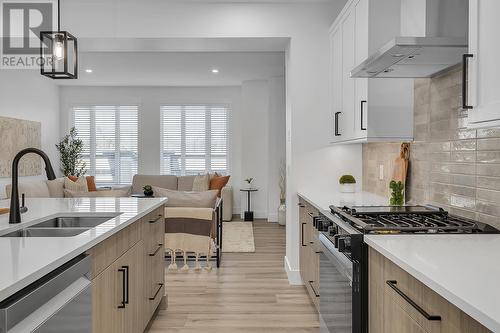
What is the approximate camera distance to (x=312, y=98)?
172 inches

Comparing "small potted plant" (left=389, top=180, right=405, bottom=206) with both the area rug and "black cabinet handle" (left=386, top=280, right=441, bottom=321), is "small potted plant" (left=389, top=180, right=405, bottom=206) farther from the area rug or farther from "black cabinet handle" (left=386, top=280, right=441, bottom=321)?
the area rug

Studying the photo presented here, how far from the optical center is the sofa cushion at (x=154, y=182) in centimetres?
858

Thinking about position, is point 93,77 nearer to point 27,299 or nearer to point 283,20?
point 283,20

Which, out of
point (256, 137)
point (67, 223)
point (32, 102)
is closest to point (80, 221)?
point (67, 223)

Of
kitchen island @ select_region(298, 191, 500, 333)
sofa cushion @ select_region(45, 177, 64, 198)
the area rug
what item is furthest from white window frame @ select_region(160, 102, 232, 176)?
kitchen island @ select_region(298, 191, 500, 333)

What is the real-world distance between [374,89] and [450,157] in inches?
30.1

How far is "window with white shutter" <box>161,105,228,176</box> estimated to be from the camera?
31.9ft

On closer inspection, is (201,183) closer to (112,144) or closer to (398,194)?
(112,144)

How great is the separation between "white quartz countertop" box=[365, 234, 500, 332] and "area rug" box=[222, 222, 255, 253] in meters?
4.26

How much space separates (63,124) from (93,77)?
162cm

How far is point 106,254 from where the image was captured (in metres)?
2.02

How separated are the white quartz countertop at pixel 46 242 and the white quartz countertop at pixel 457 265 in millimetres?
1135

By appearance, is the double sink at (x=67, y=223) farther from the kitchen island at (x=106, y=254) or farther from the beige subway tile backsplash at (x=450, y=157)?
the beige subway tile backsplash at (x=450, y=157)

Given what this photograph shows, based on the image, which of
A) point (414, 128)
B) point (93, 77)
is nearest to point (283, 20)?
point (414, 128)
